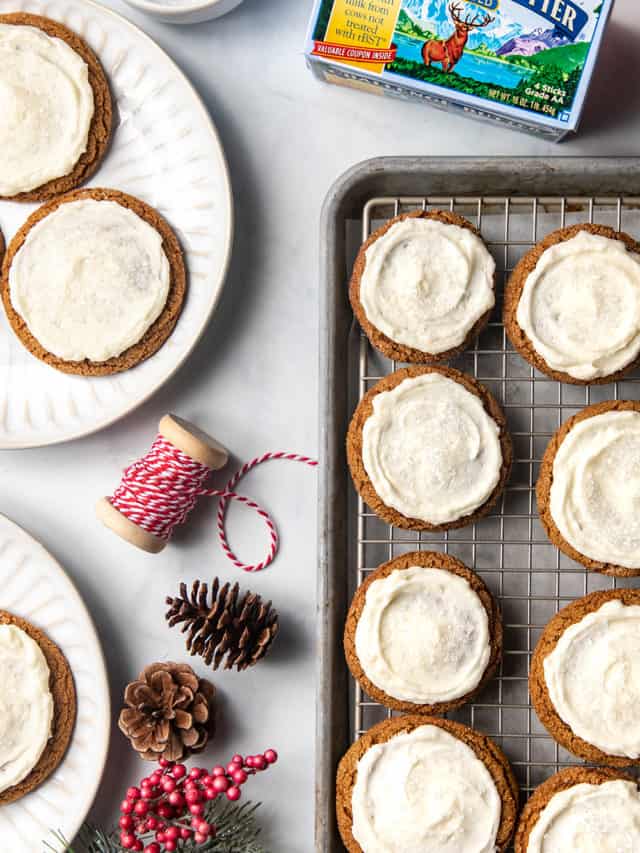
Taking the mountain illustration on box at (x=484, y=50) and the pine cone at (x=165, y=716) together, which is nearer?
the mountain illustration on box at (x=484, y=50)

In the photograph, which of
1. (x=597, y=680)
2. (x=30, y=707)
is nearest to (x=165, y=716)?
(x=30, y=707)

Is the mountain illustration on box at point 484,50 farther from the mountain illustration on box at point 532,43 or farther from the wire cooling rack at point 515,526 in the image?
the wire cooling rack at point 515,526

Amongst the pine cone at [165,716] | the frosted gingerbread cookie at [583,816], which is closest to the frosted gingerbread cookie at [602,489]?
the frosted gingerbread cookie at [583,816]

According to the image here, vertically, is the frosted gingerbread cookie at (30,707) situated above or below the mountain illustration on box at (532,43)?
below

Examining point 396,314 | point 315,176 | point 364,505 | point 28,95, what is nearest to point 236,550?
point 364,505

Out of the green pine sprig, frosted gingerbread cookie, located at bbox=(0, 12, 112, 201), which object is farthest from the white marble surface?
frosted gingerbread cookie, located at bbox=(0, 12, 112, 201)

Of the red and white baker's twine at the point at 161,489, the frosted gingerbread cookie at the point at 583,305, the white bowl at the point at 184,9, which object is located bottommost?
the red and white baker's twine at the point at 161,489

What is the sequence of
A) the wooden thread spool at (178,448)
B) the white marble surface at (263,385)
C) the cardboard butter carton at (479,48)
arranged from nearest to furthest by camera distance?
the cardboard butter carton at (479,48)
the wooden thread spool at (178,448)
the white marble surface at (263,385)

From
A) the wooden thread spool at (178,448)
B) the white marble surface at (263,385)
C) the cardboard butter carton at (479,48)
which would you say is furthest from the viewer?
the white marble surface at (263,385)

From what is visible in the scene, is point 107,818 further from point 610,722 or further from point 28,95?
point 28,95
